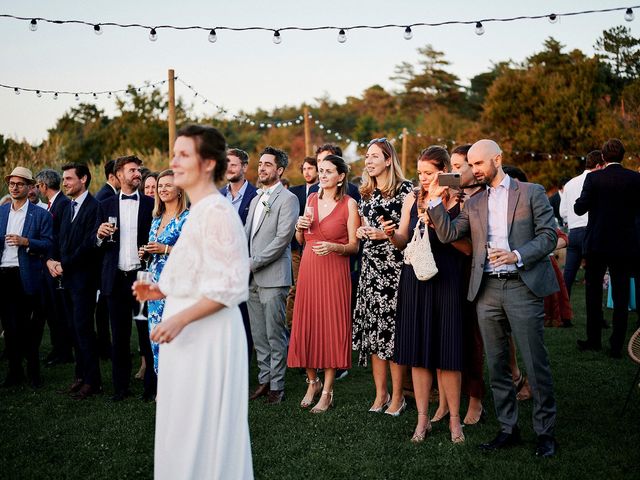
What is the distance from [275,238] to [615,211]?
14.3 feet

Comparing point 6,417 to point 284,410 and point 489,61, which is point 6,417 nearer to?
point 284,410

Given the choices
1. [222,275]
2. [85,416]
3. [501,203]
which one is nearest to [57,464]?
[85,416]

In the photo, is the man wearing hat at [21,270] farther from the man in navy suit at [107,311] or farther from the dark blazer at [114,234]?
the man in navy suit at [107,311]

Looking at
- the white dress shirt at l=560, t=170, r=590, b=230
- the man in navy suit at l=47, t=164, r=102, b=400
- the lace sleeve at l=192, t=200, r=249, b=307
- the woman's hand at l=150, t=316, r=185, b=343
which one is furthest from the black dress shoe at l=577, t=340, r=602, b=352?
the woman's hand at l=150, t=316, r=185, b=343

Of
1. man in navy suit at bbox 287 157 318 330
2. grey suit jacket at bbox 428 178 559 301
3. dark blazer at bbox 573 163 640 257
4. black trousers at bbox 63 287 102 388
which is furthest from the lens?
man in navy suit at bbox 287 157 318 330

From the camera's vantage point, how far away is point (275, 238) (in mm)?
6461

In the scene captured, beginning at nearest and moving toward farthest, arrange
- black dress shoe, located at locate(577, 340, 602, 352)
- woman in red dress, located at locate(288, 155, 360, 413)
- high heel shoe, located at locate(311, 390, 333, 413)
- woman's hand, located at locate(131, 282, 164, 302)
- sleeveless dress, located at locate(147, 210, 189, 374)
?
woman's hand, located at locate(131, 282, 164, 302) < sleeveless dress, located at locate(147, 210, 189, 374) < high heel shoe, located at locate(311, 390, 333, 413) < woman in red dress, located at locate(288, 155, 360, 413) < black dress shoe, located at locate(577, 340, 602, 352)

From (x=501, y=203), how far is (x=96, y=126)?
34.5 metres

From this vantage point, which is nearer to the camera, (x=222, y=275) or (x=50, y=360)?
(x=222, y=275)

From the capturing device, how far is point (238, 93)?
2458 cm

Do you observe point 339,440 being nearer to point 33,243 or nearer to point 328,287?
point 328,287

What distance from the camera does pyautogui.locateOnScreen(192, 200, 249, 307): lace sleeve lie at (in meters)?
3.05

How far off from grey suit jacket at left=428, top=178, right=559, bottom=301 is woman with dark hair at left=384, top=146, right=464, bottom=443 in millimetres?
259

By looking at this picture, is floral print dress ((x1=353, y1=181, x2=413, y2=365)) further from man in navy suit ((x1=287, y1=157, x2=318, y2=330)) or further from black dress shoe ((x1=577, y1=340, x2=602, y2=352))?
black dress shoe ((x1=577, y1=340, x2=602, y2=352))
